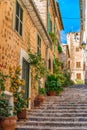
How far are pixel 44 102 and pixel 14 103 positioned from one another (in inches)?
153

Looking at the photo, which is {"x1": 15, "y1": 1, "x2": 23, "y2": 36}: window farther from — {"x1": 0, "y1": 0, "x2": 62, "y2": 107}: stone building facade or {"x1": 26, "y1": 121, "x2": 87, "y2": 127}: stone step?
{"x1": 26, "y1": 121, "x2": 87, "y2": 127}: stone step

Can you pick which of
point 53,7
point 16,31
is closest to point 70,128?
point 16,31

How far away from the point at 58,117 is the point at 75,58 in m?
43.1

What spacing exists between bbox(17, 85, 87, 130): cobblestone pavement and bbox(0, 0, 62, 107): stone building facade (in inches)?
40.0

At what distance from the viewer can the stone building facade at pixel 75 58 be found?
50344 mm

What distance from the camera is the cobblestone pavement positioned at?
7893 mm

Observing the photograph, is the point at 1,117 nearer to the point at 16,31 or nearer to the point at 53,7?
the point at 16,31

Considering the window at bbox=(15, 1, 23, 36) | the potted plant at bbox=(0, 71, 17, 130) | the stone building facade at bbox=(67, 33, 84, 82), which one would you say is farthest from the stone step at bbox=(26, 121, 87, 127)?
the stone building facade at bbox=(67, 33, 84, 82)

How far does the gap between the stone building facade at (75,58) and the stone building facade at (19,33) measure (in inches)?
1485

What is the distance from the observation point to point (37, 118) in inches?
349

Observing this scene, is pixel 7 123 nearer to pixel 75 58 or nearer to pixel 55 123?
pixel 55 123

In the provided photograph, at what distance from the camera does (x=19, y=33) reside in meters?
9.51

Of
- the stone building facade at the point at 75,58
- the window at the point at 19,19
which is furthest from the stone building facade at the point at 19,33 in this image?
the stone building facade at the point at 75,58

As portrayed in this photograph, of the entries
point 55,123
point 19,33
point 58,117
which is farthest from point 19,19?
point 55,123
